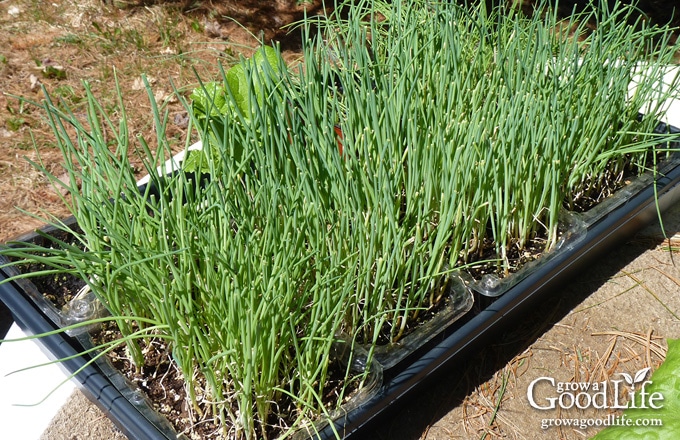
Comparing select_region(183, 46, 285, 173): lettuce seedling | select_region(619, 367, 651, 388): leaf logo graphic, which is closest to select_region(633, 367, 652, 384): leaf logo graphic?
select_region(619, 367, 651, 388): leaf logo graphic

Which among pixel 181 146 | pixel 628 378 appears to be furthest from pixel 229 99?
pixel 181 146

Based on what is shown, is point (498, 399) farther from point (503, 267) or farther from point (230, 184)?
point (230, 184)

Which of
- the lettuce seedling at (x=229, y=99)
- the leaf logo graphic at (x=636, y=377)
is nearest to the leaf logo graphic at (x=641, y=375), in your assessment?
the leaf logo graphic at (x=636, y=377)

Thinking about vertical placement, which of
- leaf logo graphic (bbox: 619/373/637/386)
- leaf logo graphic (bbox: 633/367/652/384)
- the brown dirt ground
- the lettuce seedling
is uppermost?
the lettuce seedling

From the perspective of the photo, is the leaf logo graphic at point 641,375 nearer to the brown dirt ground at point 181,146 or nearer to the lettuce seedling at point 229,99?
the brown dirt ground at point 181,146

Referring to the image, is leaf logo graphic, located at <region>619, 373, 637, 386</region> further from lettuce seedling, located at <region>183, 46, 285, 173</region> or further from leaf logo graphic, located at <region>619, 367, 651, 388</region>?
lettuce seedling, located at <region>183, 46, 285, 173</region>

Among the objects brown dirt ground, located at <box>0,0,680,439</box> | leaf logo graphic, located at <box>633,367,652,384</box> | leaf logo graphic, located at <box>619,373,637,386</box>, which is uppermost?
brown dirt ground, located at <box>0,0,680,439</box>

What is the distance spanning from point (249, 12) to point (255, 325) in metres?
2.41

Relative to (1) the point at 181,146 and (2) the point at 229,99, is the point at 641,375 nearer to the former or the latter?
(2) the point at 229,99

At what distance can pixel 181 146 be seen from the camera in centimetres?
222

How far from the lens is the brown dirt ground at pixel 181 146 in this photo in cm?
121

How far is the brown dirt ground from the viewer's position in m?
1.21

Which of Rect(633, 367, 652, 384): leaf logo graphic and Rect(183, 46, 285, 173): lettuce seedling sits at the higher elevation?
Rect(183, 46, 285, 173): lettuce seedling

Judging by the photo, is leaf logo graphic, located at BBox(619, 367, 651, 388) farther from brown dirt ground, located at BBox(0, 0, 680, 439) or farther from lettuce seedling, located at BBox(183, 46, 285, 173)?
lettuce seedling, located at BBox(183, 46, 285, 173)
